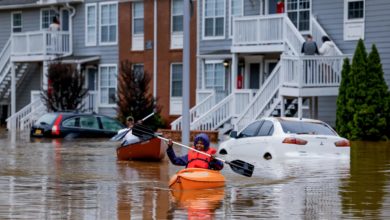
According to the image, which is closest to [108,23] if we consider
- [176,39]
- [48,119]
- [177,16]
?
[177,16]

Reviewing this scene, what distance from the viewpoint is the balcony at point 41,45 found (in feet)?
167

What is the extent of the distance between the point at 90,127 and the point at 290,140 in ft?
49.7

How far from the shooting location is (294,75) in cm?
3597

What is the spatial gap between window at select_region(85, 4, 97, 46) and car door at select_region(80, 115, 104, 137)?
12473 millimetres

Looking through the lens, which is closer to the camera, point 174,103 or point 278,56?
point 278,56

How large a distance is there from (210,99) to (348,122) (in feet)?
27.8

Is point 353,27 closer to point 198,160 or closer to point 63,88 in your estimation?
point 63,88

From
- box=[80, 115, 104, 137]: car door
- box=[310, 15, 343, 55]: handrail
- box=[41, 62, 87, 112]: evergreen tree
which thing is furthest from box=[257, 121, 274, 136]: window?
box=[41, 62, 87, 112]: evergreen tree

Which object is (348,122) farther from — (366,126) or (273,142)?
(273,142)

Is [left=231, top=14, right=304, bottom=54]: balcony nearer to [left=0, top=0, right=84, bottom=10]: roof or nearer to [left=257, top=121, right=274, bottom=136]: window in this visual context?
[left=257, top=121, right=274, bottom=136]: window

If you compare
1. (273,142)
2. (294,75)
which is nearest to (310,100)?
(294,75)

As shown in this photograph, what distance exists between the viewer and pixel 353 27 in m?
38.3

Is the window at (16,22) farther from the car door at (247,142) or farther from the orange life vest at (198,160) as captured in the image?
the orange life vest at (198,160)

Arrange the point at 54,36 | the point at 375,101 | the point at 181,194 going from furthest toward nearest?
the point at 54,36 < the point at 375,101 < the point at 181,194
